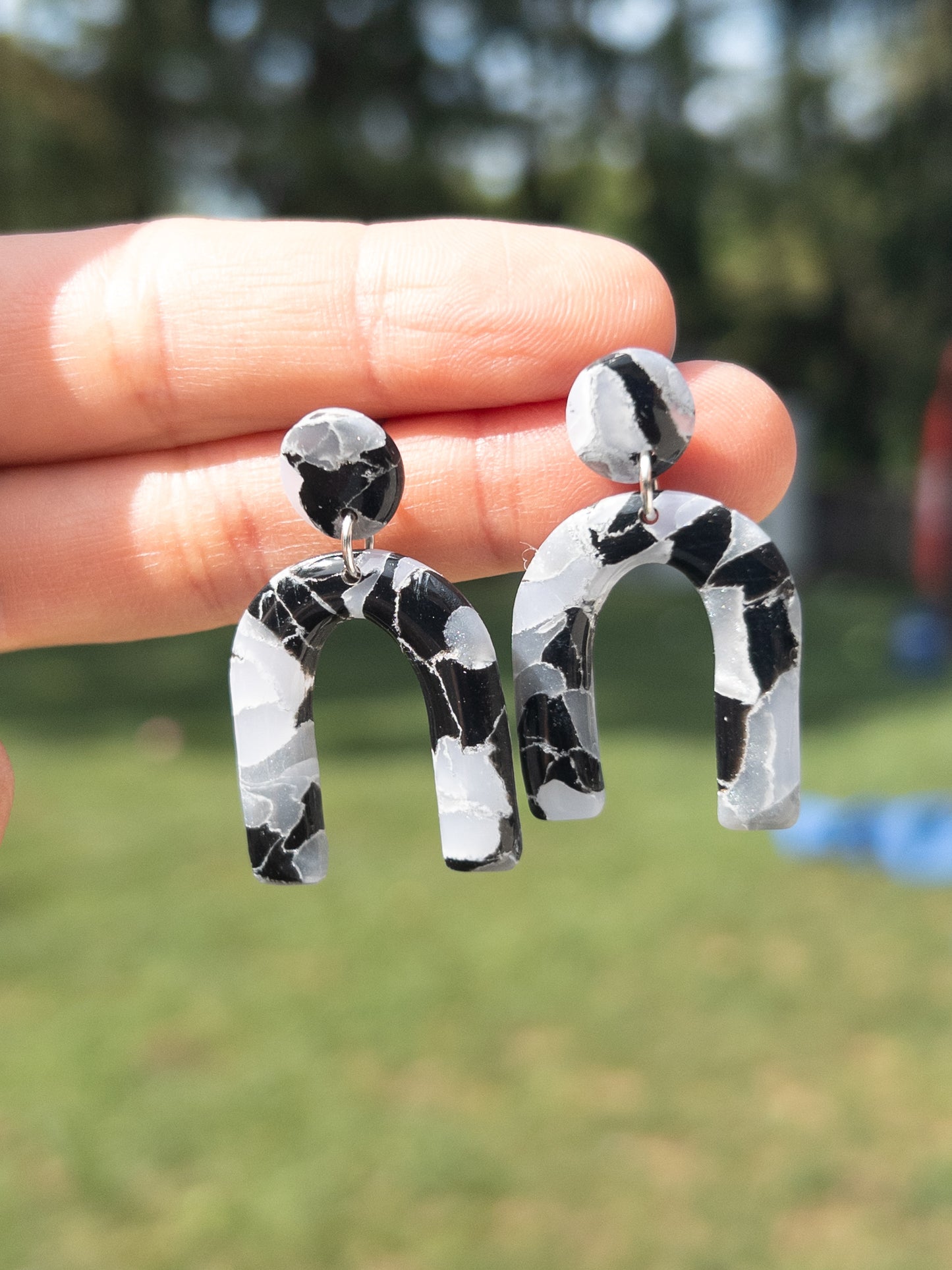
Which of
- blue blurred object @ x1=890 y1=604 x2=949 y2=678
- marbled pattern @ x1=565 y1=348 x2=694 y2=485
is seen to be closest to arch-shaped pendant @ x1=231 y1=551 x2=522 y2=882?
marbled pattern @ x1=565 y1=348 x2=694 y2=485

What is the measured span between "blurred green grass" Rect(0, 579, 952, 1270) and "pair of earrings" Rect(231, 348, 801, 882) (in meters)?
2.76

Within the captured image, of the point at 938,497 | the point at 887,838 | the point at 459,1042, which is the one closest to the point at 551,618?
the point at 459,1042

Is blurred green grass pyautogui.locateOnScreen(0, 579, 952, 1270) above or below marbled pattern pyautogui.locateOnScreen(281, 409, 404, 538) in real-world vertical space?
below

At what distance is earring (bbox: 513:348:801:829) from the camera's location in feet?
5.65

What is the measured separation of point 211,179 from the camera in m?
13.4

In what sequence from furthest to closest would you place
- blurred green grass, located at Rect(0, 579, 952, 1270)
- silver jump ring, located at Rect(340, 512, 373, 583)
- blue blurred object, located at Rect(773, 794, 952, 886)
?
blue blurred object, located at Rect(773, 794, 952, 886), blurred green grass, located at Rect(0, 579, 952, 1270), silver jump ring, located at Rect(340, 512, 373, 583)

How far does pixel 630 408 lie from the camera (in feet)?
5.48

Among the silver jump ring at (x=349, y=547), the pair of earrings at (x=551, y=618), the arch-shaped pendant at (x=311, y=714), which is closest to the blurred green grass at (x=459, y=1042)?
the arch-shaped pendant at (x=311, y=714)

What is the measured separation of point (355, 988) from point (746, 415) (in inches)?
172

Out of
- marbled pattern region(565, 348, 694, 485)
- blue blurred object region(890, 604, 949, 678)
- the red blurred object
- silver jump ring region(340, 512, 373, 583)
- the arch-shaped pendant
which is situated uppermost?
marbled pattern region(565, 348, 694, 485)

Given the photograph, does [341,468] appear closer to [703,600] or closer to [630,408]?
[630,408]

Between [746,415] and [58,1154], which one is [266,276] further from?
[58,1154]

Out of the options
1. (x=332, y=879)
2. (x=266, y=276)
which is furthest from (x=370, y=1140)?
(x=266, y=276)

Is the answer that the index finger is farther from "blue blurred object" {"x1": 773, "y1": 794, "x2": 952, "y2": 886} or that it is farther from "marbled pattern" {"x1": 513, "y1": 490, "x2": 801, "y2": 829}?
"blue blurred object" {"x1": 773, "y1": 794, "x2": 952, "y2": 886}
